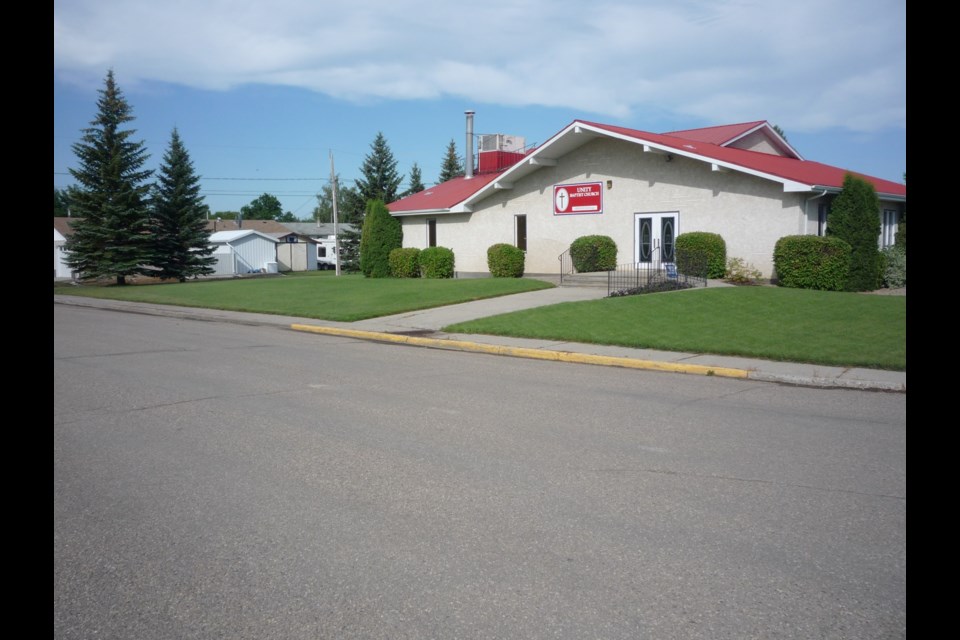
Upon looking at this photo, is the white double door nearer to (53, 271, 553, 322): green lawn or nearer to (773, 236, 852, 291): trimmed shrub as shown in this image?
(53, 271, 553, 322): green lawn

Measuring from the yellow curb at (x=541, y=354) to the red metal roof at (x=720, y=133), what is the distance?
2059 centimetres

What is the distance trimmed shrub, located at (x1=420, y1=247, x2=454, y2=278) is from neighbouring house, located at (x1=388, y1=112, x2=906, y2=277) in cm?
183

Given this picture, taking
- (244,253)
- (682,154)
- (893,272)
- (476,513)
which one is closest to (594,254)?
(682,154)

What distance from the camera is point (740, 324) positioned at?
1545cm

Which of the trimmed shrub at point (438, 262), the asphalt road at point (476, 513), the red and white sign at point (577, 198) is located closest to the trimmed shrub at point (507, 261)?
the red and white sign at point (577, 198)

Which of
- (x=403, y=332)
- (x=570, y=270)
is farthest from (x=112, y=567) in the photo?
(x=570, y=270)

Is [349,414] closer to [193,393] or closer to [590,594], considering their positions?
[193,393]

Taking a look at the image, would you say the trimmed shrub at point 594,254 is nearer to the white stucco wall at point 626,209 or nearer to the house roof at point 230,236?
the white stucco wall at point 626,209

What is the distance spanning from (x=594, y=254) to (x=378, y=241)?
11844 mm

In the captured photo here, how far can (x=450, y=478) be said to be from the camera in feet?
19.6

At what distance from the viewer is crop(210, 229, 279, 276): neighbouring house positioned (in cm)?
6406

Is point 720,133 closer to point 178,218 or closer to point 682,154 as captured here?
point 682,154

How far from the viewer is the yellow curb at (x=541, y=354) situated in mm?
11617
